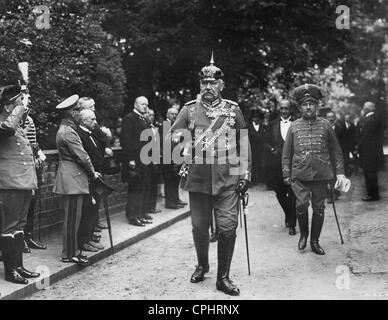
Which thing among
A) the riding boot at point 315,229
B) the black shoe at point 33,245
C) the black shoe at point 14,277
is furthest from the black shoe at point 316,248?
the black shoe at point 14,277

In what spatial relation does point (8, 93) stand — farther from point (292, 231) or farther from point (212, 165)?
point (292, 231)

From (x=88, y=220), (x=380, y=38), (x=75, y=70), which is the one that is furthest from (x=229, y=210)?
(x=380, y=38)

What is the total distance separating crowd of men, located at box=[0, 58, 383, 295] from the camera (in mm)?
5949

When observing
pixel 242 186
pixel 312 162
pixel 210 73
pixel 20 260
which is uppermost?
pixel 210 73

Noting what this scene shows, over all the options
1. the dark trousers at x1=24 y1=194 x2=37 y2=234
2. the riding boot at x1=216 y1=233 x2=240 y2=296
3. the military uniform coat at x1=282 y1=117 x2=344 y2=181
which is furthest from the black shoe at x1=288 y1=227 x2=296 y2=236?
the dark trousers at x1=24 y1=194 x2=37 y2=234

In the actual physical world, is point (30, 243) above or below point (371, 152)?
below

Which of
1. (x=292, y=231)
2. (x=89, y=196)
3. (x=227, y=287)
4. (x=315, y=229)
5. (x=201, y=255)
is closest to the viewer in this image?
(x=227, y=287)

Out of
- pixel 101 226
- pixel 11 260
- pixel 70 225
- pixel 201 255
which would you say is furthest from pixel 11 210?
pixel 101 226

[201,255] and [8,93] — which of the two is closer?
[8,93]

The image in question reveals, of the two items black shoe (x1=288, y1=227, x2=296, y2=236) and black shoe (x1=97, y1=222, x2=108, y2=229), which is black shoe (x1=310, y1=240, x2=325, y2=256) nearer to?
black shoe (x1=288, y1=227, x2=296, y2=236)

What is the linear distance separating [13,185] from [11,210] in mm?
249

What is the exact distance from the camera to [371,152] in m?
11.8

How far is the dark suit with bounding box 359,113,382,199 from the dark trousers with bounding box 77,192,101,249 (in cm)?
617

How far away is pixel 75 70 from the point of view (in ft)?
32.4
